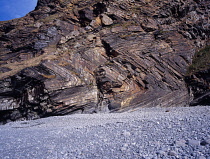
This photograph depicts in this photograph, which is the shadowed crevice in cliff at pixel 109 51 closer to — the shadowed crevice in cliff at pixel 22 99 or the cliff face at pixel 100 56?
the cliff face at pixel 100 56

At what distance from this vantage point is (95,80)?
1534cm

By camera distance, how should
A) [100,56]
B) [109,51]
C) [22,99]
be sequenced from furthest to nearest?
[109,51] < [100,56] < [22,99]

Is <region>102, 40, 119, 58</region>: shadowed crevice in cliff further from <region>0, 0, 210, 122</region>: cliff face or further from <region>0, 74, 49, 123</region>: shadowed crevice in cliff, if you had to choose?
<region>0, 74, 49, 123</region>: shadowed crevice in cliff

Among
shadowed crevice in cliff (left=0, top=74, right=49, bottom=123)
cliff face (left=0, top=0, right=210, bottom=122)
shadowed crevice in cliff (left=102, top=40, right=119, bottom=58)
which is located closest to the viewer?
shadowed crevice in cliff (left=0, top=74, right=49, bottom=123)

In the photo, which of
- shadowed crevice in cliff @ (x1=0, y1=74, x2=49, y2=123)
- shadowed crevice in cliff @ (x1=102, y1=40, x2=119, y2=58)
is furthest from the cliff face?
shadowed crevice in cliff @ (x1=102, y1=40, x2=119, y2=58)

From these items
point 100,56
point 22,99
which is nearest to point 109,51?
point 100,56

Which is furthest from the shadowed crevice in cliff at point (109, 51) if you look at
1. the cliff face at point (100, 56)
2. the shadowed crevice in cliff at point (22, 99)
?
the shadowed crevice in cliff at point (22, 99)

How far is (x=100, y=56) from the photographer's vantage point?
16984 millimetres

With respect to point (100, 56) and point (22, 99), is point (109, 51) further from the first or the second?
point (22, 99)

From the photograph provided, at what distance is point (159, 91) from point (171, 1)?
55.5 feet

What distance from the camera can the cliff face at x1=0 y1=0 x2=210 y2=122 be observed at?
14023mm

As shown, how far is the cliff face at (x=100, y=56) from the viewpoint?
14.0 m

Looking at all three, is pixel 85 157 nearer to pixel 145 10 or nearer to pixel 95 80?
pixel 95 80

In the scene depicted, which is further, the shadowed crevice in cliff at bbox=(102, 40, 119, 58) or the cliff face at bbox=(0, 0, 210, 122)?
the shadowed crevice in cliff at bbox=(102, 40, 119, 58)
